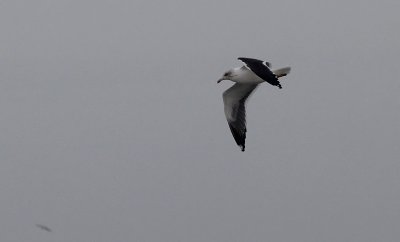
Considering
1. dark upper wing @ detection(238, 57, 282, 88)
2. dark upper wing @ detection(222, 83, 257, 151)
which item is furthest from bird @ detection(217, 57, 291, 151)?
dark upper wing @ detection(238, 57, 282, 88)

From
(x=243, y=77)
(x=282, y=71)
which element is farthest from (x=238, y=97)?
(x=282, y=71)

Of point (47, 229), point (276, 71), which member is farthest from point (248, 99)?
point (47, 229)

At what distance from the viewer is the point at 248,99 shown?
28.2m

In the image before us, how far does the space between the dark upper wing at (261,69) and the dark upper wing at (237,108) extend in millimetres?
3110

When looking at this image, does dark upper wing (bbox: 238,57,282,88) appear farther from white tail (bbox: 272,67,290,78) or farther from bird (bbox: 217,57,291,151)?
bird (bbox: 217,57,291,151)

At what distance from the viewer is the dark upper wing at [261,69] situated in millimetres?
22450

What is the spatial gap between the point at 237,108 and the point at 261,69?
4956 millimetres

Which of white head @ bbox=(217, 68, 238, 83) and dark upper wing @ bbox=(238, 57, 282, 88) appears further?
white head @ bbox=(217, 68, 238, 83)

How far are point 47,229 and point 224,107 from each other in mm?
6778

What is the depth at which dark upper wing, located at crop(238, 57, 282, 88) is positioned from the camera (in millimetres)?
22450

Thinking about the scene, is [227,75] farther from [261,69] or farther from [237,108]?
[261,69]

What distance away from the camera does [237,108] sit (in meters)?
28.2

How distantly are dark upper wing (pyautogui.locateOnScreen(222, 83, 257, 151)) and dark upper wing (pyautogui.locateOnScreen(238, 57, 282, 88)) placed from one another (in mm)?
3110

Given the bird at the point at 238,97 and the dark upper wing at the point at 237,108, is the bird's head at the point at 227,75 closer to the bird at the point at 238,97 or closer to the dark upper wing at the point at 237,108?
the bird at the point at 238,97
